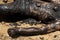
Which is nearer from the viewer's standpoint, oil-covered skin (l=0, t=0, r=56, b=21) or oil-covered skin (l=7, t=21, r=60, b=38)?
oil-covered skin (l=7, t=21, r=60, b=38)

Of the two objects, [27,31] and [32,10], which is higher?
[32,10]

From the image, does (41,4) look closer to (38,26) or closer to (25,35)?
(38,26)

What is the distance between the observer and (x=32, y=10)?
481cm

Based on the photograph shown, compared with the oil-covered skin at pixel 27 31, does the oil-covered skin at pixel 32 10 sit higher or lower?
higher

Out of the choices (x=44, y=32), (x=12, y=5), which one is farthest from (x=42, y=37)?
(x=12, y=5)

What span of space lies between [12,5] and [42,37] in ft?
3.50

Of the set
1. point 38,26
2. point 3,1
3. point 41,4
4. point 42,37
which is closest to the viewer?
point 42,37

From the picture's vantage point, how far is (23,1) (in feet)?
16.3

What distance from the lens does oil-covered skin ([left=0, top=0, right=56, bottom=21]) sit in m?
4.80

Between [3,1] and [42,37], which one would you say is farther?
[3,1]

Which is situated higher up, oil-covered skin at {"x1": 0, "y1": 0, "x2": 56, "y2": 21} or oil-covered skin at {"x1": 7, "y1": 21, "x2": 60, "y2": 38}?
oil-covered skin at {"x1": 0, "y1": 0, "x2": 56, "y2": 21}

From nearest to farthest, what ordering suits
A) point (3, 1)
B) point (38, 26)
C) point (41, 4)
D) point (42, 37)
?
point (42, 37), point (38, 26), point (41, 4), point (3, 1)

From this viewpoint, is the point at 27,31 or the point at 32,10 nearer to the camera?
the point at 27,31

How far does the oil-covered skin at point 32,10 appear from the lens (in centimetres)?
480
